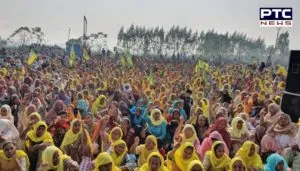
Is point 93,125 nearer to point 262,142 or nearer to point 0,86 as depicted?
point 262,142

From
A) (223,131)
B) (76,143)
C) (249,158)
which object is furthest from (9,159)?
(223,131)

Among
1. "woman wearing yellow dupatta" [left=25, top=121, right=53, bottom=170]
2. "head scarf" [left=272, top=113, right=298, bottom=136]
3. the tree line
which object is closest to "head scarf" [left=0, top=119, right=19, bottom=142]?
"woman wearing yellow dupatta" [left=25, top=121, right=53, bottom=170]

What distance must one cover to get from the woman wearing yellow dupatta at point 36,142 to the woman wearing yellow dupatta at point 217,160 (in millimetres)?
2208

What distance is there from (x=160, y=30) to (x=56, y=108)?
203ft

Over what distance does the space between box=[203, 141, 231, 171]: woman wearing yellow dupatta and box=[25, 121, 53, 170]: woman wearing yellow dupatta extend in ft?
7.25

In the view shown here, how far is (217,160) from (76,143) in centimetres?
Result: 217

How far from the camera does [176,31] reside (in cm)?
7319

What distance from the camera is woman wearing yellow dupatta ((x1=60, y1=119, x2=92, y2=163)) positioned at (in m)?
8.05

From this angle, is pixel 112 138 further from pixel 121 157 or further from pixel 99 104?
pixel 99 104

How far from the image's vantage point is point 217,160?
7156mm

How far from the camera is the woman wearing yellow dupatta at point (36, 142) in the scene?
769cm

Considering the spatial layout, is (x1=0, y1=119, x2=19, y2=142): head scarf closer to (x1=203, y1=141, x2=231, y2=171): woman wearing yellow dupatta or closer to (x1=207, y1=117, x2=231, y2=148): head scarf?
(x1=203, y1=141, x2=231, y2=171): woman wearing yellow dupatta

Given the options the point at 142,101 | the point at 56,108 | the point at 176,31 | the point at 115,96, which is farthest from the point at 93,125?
the point at 176,31

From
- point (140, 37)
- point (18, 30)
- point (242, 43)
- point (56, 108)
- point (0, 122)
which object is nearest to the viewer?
point (0, 122)
